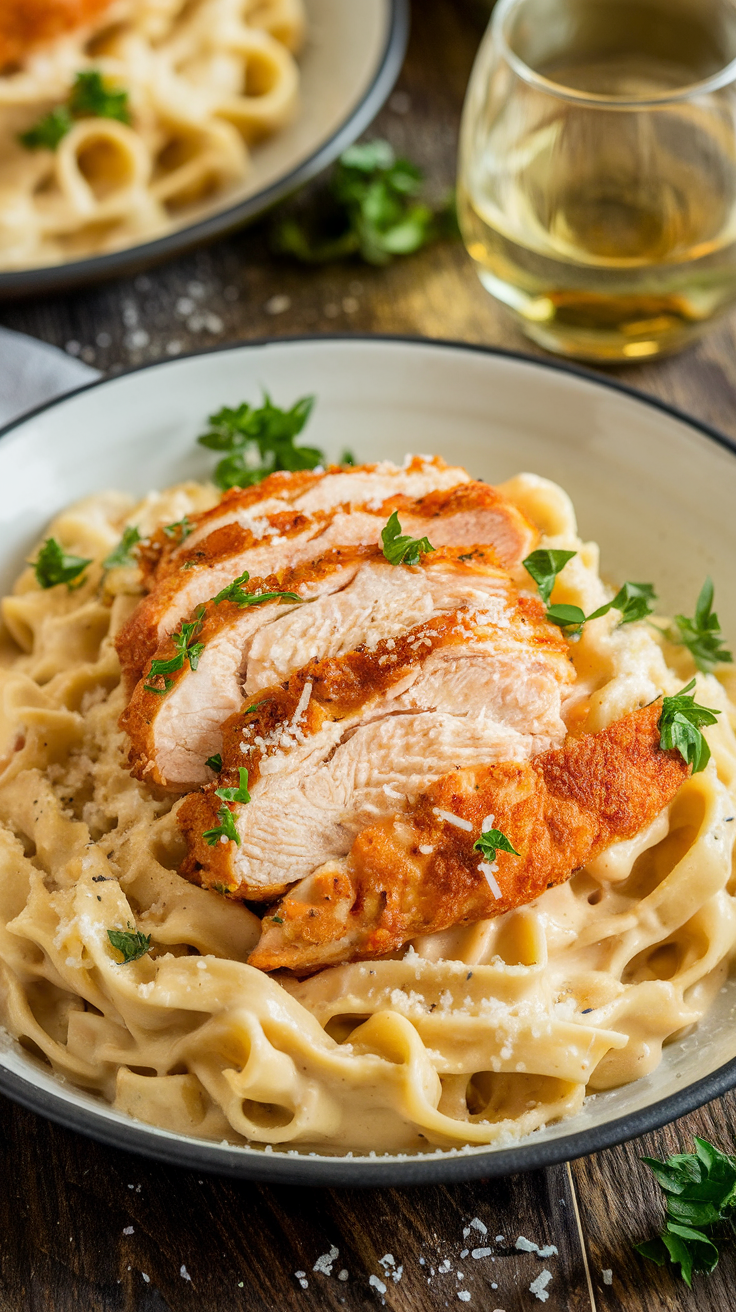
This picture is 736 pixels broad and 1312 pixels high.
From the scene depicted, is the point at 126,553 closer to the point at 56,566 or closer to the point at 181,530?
the point at 56,566

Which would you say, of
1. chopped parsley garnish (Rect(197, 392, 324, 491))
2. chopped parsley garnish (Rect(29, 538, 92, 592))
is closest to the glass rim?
chopped parsley garnish (Rect(197, 392, 324, 491))

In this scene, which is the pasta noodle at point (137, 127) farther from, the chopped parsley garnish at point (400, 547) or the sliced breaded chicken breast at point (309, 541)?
the chopped parsley garnish at point (400, 547)

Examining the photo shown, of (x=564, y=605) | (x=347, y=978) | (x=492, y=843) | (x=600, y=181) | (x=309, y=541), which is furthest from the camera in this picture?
(x=600, y=181)

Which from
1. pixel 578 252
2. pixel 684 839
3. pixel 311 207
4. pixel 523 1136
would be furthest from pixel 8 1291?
pixel 311 207

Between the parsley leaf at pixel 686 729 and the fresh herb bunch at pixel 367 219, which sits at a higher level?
the parsley leaf at pixel 686 729

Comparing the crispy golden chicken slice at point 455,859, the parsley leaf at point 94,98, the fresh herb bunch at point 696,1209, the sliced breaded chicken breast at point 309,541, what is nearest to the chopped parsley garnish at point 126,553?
the sliced breaded chicken breast at point 309,541

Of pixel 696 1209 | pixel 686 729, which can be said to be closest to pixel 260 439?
pixel 686 729
